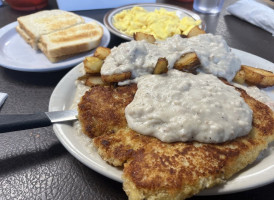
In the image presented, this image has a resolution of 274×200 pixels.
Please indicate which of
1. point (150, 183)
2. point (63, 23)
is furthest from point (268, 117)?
point (63, 23)

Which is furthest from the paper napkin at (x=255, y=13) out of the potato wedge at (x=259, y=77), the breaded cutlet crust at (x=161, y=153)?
the breaded cutlet crust at (x=161, y=153)

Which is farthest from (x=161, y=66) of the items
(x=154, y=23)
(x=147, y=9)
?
(x=147, y=9)

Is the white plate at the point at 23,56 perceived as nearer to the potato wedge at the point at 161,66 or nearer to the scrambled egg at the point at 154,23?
the scrambled egg at the point at 154,23

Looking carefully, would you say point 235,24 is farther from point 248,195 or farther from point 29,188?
point 29,188

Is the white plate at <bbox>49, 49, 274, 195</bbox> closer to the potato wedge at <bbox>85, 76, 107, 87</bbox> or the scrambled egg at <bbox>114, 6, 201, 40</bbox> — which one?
the potato wedge at <bbox>85, 76, 107, 87</bbox>

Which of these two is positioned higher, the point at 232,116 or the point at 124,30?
the point at 232,116

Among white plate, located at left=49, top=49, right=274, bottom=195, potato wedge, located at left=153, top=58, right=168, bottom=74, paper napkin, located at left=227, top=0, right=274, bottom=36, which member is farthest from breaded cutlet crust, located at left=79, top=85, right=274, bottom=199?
paper napkin, located at left=227, top=0, right=274, bottom=36

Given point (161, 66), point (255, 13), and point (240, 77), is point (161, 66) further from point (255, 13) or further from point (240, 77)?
point (255, 13)
